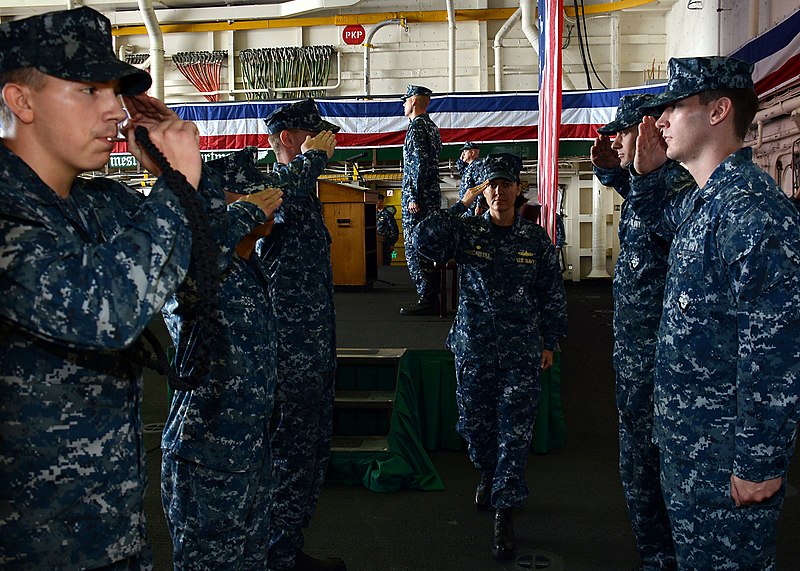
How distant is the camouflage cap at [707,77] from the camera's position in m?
1.86

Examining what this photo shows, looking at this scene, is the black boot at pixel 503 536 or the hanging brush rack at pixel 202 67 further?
the hanging brush rack at pixel 202 67

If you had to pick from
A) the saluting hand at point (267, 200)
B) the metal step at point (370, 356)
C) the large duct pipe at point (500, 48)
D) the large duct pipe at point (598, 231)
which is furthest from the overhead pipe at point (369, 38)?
the saluting hand at point (267, 200)

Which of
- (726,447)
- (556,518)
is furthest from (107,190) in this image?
(556,518)

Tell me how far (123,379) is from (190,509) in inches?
30.2

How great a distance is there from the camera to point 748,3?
669 centimetres

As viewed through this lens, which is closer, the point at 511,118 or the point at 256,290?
the point at 256,290

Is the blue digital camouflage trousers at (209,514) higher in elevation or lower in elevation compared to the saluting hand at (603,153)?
lower

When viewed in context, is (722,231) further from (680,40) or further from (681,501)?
(680,40)

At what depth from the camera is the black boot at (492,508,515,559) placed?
2.91 m

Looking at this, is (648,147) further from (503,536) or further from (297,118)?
(503,536)

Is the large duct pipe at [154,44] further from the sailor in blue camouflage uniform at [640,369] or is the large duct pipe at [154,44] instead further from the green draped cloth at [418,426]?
the sailor in blue camouflage uniform at [640,369]

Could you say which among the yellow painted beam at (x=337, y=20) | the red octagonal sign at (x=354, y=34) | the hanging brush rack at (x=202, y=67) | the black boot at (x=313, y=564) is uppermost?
the yellow painted beam at (x=337, y=20)

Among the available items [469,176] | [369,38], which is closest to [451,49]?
[369,38]

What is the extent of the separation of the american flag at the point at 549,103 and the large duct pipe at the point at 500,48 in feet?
Result: 24.7
